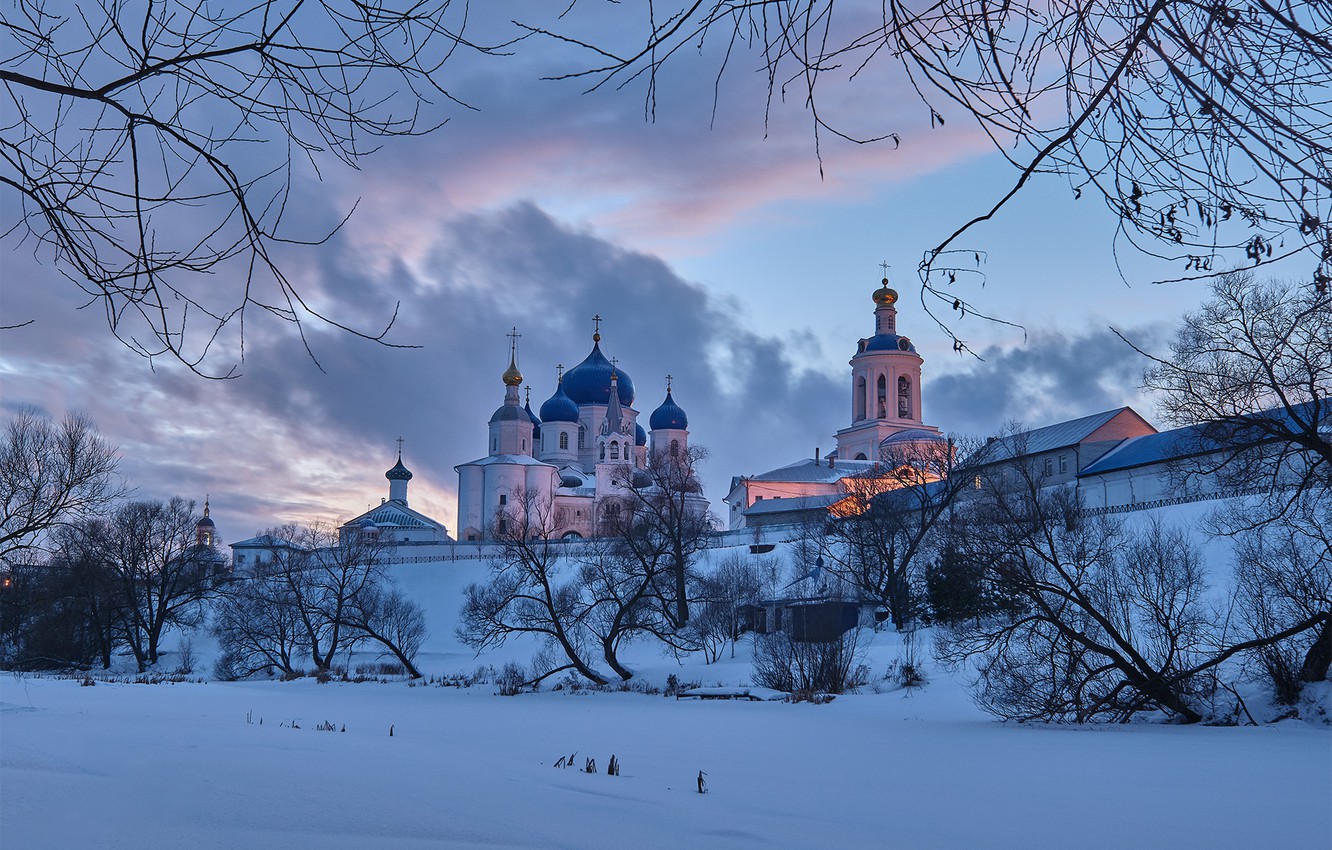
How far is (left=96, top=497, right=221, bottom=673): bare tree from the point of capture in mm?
46375

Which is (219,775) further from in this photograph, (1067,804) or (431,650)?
(431,650)

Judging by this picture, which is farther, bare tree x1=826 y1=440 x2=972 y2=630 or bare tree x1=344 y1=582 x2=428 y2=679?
bare tree x1=344 y1=582 x2=428 y2=679

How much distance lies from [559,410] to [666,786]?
7785 centimetres

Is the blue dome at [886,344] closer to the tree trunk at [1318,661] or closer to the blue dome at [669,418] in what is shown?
the blue dome at [669,418]

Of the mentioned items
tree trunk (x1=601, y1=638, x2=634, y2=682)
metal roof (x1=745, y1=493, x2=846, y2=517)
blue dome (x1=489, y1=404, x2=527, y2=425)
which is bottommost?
tree trunk (x1=601, y1=638, x2=634, y2=682)

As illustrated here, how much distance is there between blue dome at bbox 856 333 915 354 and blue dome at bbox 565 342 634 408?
58.1 ft

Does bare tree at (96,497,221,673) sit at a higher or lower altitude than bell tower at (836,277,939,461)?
lower

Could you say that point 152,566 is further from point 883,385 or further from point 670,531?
point 883,385

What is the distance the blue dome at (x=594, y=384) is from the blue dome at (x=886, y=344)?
A: 1772 cm

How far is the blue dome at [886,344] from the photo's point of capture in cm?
8050

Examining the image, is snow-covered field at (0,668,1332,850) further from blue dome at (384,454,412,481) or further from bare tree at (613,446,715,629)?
blue dome at (384,454,412,481)

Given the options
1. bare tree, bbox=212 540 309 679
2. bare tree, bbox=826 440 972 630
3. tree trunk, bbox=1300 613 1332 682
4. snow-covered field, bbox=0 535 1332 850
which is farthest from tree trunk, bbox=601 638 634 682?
tree trunk, bbox=1300 613 1332 682

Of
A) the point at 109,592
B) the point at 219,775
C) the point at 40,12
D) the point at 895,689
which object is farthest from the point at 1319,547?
the point at 109,592

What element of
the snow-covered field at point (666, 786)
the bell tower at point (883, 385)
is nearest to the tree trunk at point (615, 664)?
the snow-covered field at point (666, 786)
